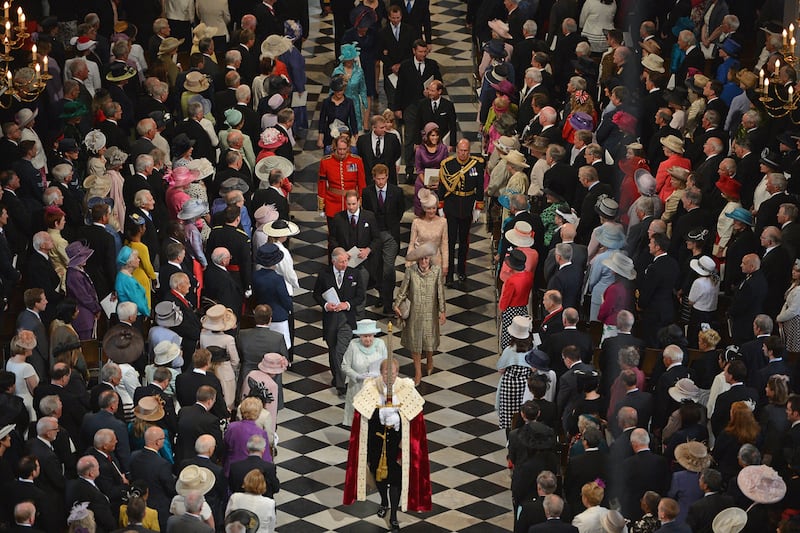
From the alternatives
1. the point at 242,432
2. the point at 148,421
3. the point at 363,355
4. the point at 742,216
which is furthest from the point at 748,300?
the point at 148,421

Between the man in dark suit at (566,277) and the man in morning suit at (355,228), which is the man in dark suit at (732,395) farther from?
the man in morning suit at (355,228)

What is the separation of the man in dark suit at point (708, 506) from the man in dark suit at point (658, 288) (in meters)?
3.57

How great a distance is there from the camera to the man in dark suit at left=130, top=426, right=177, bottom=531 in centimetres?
1483

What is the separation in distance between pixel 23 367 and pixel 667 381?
629 centimetres

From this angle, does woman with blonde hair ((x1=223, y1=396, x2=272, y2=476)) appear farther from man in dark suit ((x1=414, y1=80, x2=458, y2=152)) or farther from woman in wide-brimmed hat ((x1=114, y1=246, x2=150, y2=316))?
man in dark suit ((x1=414, y1=80, x2=458, y2=152))

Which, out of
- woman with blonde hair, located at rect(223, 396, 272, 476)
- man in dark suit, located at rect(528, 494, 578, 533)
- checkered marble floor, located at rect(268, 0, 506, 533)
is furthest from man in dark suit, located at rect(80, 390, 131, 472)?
man in dark suit, located at rect(528, 494, 578, 533)

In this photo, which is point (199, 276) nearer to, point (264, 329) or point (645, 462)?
point (264, 329)

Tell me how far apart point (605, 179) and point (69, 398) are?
280 inches

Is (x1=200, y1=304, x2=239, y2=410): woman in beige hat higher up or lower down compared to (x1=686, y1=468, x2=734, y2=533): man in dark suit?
higher up

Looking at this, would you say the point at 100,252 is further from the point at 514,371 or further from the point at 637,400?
the point at 637,400

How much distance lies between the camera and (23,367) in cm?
1633

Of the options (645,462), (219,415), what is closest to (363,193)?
(219,415)

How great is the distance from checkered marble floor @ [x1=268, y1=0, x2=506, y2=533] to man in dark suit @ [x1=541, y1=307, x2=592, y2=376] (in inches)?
58.7

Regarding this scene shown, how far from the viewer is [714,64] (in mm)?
24125
